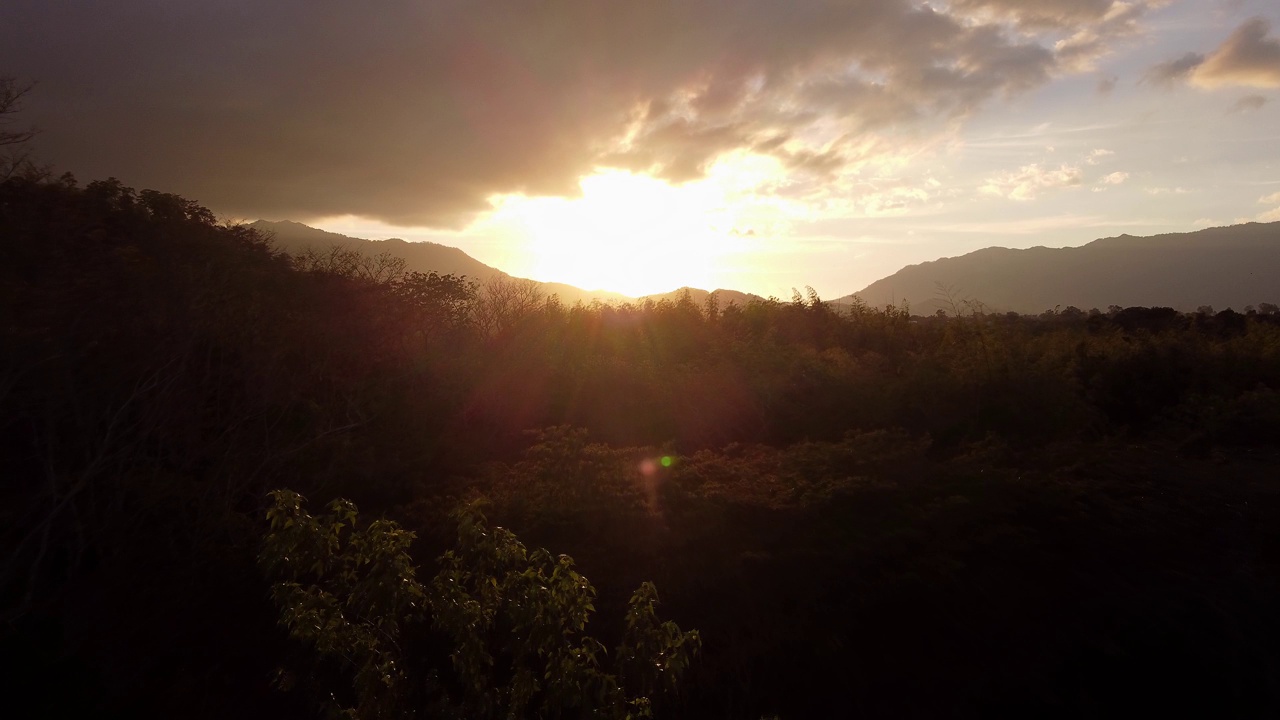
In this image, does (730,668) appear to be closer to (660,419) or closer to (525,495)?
(525,495)

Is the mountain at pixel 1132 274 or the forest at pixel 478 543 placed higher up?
the mountain at pixel 1132 274

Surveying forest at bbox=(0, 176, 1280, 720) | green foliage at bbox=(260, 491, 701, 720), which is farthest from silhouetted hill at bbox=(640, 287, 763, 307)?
green foliage at bbox=(260, 491, 701, 720)

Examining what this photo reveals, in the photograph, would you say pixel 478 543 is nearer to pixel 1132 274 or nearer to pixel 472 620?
pixel 472 620

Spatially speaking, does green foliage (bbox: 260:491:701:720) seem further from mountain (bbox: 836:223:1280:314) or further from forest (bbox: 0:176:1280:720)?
mountain (bbox: 836:223:1280:314)

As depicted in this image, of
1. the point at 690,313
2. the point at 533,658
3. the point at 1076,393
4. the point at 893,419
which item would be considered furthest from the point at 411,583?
the point at 690,313

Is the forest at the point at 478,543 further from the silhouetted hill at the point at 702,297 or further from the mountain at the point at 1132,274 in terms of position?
the mountain at the point at 1132,274

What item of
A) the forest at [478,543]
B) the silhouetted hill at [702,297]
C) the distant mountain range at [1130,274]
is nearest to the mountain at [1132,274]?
the distant mountain range at [1130,274]
